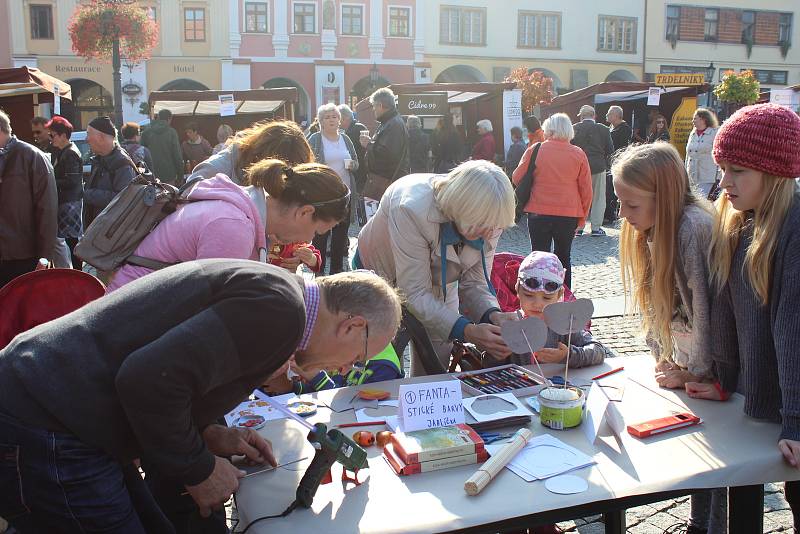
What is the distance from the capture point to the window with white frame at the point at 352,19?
28453 mm

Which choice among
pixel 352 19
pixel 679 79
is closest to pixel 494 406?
pixel 679 79

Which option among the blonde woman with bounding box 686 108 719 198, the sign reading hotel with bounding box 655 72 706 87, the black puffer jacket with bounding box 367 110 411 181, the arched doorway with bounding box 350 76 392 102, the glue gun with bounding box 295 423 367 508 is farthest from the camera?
the arched doorway with bounding box 350 76 392 102

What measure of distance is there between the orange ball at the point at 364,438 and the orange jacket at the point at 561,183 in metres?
4.10

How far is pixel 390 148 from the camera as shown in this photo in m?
6.80

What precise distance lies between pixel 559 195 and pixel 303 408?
13.1ft

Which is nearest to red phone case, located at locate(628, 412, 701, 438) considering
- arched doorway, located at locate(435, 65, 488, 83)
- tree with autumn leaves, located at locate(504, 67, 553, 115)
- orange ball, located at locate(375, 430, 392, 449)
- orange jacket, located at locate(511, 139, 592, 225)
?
orange ball, located at locate(375, 430, 392, 449)

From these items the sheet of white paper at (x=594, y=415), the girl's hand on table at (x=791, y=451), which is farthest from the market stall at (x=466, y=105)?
the girl's hand on table at (x=791, y=451)

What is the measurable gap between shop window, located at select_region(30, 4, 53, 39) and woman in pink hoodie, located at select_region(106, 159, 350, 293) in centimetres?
2825

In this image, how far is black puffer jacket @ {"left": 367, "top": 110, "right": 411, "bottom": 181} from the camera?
22.3 feet

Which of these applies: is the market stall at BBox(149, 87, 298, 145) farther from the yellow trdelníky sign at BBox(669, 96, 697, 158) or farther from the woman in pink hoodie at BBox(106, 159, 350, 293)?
the woman in pink hoodie at BBox(106, 159, 350, 293)

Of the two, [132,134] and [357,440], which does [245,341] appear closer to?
[357,440]

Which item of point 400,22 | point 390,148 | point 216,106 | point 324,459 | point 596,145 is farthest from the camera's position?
point 400,22

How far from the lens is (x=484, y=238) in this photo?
283 centimetres

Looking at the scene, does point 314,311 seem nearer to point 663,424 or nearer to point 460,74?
point 663,424
